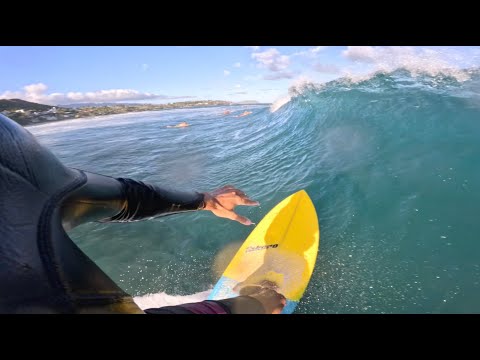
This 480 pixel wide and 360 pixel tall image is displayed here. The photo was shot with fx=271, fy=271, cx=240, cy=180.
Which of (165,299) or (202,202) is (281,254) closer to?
(165,299)

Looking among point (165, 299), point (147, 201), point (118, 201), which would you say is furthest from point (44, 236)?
point (165, 299)

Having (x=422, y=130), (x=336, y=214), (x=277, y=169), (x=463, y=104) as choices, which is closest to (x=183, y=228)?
(x=336, y=214)

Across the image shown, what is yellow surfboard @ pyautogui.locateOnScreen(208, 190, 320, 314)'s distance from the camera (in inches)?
128

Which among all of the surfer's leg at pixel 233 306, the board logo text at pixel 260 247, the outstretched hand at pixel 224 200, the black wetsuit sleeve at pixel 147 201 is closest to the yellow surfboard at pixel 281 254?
the board logo text at pixel 260 247

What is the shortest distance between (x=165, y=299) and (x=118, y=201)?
254 cm

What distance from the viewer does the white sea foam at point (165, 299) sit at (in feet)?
10.7

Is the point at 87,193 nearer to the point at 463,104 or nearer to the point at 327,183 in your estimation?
the point at 327,183

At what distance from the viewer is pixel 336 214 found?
14.6ft

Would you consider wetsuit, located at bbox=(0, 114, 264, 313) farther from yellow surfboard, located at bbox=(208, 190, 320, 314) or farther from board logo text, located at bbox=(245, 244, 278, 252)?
board logo text, located at bbox=(245, 244, 278, 252)

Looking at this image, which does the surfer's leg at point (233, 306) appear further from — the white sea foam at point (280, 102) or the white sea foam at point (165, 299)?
the white sea foam at point (280, 102)

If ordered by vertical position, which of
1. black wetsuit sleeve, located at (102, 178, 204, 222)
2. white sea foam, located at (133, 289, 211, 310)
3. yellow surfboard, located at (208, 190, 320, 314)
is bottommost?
white sea foam, located at (133, 289, 211, 310)

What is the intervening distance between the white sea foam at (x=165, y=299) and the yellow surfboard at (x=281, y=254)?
6.7 inches

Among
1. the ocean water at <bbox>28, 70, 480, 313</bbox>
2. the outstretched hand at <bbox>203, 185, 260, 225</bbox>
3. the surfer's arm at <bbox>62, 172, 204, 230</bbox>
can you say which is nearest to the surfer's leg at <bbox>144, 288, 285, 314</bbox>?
the surfer's arm at <bbox>62, 172, 204, 230</bbox>

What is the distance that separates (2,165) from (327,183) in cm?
523
